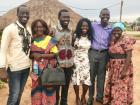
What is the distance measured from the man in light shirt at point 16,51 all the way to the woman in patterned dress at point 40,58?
14 cm

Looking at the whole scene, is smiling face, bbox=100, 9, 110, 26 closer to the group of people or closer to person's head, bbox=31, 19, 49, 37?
the group of people

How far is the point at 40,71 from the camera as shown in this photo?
6.55 meters

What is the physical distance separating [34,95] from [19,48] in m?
0.89

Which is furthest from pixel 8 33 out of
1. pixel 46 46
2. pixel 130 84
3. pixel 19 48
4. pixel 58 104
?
pixel 130 84

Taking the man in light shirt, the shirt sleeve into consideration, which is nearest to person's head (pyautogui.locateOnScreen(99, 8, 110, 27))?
the man in light shirt

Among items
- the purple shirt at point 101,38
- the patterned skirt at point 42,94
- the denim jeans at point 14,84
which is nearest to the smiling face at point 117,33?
the purple shirt at point 101,38

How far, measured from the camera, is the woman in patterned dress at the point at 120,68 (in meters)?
7.19

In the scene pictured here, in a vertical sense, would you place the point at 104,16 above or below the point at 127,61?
above

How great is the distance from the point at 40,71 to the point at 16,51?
22.8 inches

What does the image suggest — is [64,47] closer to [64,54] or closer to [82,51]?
[64,54]

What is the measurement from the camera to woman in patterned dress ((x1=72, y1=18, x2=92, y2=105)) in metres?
7.32

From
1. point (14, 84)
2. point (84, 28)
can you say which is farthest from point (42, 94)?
point (84, 28)

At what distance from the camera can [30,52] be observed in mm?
6504

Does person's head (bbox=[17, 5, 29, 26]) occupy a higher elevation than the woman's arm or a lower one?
→ higher
